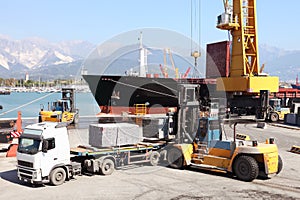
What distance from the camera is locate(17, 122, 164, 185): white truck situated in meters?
11.4

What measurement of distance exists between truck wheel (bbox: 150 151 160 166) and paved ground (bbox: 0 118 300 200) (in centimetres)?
20

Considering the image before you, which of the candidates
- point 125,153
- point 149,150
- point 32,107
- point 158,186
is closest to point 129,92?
point 149,150

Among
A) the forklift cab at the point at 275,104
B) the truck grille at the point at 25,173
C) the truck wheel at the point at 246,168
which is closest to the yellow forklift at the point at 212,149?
the truck wheel at the point at 246,168

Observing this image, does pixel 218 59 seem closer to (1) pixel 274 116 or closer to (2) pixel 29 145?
(1) pixel 274 116

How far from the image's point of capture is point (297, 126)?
29.5 m

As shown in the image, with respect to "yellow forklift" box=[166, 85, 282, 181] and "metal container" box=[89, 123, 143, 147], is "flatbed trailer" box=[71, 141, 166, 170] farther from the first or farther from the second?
"yellow forklift" box=[166, 85, 282, 181]

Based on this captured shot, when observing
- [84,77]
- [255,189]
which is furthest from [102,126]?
[84,77]

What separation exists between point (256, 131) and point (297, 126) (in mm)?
5917

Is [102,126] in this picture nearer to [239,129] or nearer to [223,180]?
[223,180]

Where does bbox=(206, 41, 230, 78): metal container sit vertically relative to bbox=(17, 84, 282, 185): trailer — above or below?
above

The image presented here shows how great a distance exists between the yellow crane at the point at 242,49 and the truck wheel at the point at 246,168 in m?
21.2

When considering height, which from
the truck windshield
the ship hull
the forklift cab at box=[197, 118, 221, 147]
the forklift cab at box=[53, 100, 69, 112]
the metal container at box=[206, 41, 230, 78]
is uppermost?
the metal container at box=[206, 41, 230, 78]

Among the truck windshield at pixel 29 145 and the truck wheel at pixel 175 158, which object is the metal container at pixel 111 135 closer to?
the truck wheel at pixel 175 158

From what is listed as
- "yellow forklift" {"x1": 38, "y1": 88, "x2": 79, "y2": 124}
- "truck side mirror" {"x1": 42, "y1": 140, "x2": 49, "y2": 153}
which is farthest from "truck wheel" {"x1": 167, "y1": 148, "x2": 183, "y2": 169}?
"yellow forklift" {"x1": 38, "y1": 88, "x2": 79, "y2": 124}
